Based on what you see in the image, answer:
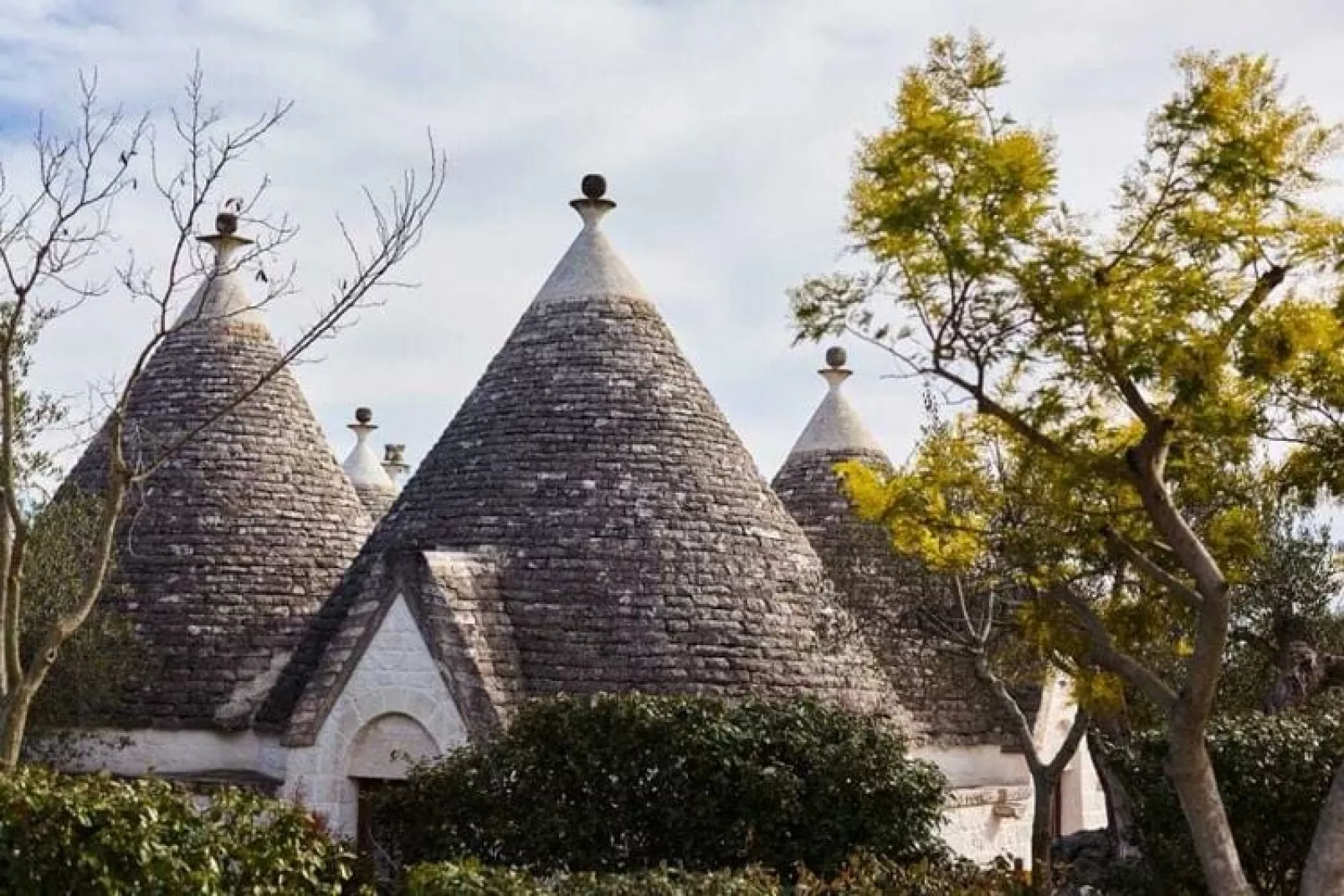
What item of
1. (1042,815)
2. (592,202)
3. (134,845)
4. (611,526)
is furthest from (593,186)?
(134,845)

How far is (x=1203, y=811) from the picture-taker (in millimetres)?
10141

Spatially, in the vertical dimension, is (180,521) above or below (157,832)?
above

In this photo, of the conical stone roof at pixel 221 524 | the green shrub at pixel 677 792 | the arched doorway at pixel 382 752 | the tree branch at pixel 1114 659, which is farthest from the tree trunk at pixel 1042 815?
the conical stone roof at pixel 221 524

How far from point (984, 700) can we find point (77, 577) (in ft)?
26.7

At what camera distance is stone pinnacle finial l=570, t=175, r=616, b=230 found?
17.4 metres

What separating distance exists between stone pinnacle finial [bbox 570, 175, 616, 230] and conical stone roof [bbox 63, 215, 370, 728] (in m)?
3.25

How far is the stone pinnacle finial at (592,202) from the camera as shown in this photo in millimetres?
17438

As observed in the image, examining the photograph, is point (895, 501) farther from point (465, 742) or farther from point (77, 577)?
point (77, 577)

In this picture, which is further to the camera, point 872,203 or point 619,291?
point 619,291

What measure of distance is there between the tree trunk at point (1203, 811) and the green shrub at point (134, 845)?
4.52 metres

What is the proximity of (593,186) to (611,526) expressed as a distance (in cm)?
363

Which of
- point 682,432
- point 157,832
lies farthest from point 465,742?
point 157,832

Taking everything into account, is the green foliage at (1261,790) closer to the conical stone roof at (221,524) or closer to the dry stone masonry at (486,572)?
the dry stone masonry at (486,572)

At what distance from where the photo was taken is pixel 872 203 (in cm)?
1045
